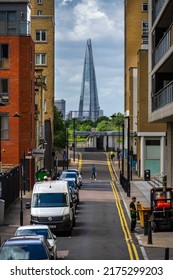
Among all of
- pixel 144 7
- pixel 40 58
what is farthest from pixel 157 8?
pixel 144 7

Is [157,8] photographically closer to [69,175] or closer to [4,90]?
[69,175]

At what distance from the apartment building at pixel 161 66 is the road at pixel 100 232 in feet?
20.9

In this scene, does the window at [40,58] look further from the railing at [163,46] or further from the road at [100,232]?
the railing at [163,46]

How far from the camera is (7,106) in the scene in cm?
6506

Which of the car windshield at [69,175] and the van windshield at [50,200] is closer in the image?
the van windshield at [50,200]

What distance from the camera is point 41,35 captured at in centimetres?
10438

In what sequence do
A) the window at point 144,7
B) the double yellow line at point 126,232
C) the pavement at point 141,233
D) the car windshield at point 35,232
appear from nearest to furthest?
1. the car windshield at point 35,232
2. the double yellow line at point 126,232
3. the pavement at point 141,233
4. the window at point 144,7

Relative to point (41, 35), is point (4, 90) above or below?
below

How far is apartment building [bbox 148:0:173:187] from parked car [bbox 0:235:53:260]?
73.8ft

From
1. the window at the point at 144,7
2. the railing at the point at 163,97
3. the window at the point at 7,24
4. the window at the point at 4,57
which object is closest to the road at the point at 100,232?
the railing at the point at 163,97

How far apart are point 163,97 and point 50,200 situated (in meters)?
14.8

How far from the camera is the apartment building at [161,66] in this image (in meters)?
43.3

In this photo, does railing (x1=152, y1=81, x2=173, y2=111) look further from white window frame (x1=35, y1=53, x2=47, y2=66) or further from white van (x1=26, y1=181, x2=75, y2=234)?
white window frame (x1=35, y1=53, x2=47, y2=66)
